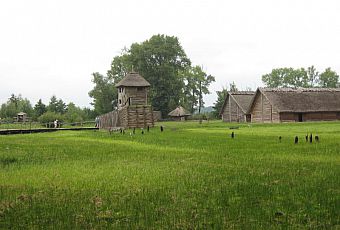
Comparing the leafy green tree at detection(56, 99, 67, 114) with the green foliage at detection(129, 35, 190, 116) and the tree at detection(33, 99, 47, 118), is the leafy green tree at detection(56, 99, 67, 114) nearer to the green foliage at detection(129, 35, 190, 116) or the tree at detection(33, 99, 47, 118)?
the tree at detection(33, 99, 47, 118)

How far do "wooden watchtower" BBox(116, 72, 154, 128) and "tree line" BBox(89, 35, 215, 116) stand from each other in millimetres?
28980

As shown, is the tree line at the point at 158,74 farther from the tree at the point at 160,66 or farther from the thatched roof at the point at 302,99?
the thatched roof at the point at 302,99

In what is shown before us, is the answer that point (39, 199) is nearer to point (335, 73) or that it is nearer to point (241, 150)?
point (241, 150)

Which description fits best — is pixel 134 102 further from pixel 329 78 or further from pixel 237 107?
pixel 329 78

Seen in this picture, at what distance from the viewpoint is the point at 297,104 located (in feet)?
200

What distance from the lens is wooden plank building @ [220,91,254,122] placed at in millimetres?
71181

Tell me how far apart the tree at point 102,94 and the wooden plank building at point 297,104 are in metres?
37.4

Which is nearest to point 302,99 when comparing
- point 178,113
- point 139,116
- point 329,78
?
point 139,116

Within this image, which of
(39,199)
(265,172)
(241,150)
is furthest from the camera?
(241,150)

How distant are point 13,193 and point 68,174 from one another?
2.92 meters

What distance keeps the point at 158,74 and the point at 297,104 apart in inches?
1418

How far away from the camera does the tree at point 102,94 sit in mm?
91625

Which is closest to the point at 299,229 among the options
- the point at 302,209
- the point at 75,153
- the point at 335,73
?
the point at 302,209

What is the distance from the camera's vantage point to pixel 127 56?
302 feet
